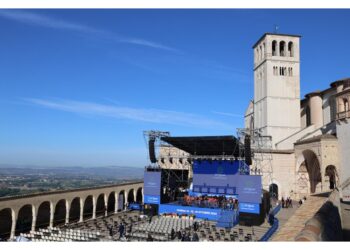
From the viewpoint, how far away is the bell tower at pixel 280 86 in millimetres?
43375

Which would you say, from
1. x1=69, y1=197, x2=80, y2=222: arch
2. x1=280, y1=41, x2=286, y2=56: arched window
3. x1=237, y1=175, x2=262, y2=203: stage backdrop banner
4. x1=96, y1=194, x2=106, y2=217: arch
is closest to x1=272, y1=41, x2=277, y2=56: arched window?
x1=280, y1=41, x2=286, y2=56: arched window

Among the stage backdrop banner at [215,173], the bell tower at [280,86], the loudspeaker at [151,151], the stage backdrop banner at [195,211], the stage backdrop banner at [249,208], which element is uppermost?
the bell tower at [280,86]

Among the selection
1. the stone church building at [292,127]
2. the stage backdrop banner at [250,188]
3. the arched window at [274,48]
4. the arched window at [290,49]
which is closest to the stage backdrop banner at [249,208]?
the stage backdrop banner at [250,188]

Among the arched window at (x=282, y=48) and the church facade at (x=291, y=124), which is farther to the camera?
the arched window at (x=282, y=48)

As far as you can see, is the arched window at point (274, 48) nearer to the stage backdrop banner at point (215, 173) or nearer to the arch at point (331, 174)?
the arch at point (331, 174)

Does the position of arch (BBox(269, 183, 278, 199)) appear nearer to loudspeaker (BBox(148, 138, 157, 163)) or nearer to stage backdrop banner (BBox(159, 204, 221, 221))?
stage backdrop banner (BBox(159, 204, 221, 221))

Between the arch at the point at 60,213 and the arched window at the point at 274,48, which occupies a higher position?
the arched window at the point at 274,48

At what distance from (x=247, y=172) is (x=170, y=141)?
30.8ft

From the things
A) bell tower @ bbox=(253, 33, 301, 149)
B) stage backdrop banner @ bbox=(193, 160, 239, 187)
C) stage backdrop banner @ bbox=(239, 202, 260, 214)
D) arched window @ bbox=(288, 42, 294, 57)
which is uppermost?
arched window @ bbox=(288, 42, 294, 57)

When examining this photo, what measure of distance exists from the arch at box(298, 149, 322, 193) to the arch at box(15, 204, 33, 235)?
27499 mm

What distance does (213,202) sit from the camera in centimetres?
3178

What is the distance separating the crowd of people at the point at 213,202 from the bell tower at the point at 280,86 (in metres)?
13.0

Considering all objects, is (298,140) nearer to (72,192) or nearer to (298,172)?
(298,172)

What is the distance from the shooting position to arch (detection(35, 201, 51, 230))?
30734 millimetres
